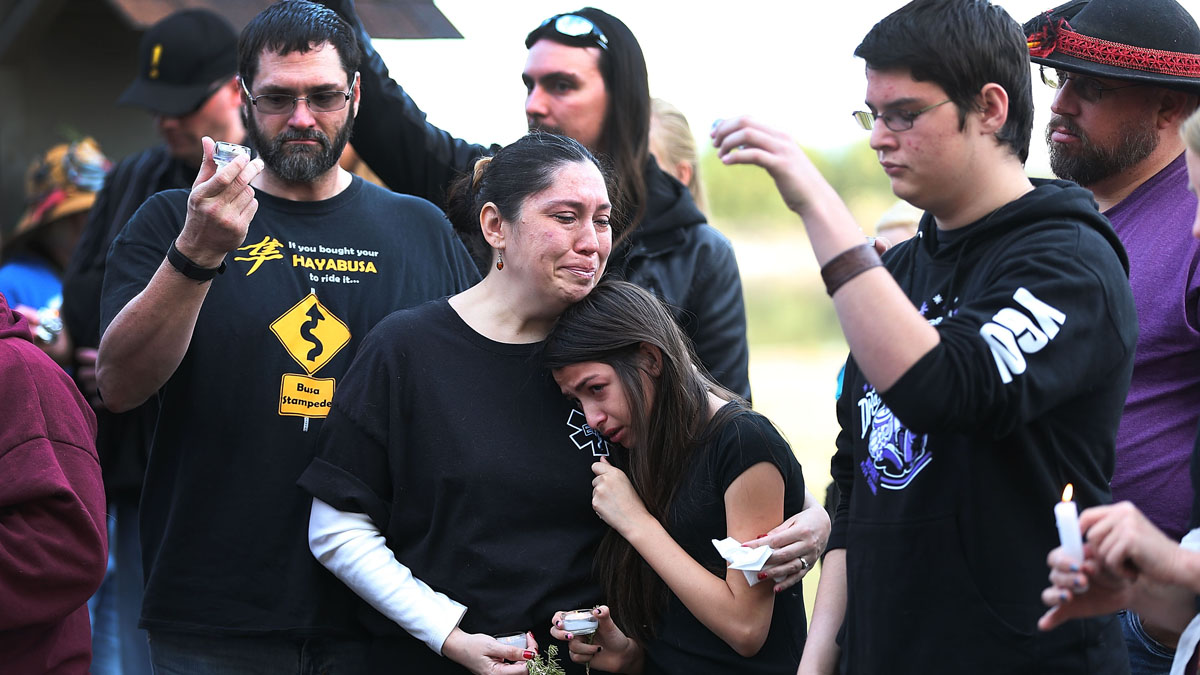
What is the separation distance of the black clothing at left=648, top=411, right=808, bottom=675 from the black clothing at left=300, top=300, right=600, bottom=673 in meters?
0.20

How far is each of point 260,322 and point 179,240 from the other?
0.33m

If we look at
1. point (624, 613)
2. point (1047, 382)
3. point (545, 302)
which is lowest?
point (624, 613)

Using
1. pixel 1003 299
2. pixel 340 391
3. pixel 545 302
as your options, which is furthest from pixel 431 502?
pixel 1003 299

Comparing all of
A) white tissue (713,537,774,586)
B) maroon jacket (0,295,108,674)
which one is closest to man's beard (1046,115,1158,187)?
white tissue (713,537,774,586)

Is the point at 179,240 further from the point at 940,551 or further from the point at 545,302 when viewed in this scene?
the point at 940,551

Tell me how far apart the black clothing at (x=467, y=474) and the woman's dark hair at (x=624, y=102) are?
111cm

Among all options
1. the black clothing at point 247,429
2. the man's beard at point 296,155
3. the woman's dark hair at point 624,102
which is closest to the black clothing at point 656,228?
the woman's dark hair at point 624,102

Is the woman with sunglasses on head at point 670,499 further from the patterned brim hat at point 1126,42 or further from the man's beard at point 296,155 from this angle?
the patterned brim hat at point 1126,42

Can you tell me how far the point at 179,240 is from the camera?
2.89m

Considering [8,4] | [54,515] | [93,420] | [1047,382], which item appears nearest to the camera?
[1047,382]

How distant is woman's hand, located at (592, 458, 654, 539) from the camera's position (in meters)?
2.86

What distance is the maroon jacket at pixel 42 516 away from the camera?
2.53 m

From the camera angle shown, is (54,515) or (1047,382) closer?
(1047,382)

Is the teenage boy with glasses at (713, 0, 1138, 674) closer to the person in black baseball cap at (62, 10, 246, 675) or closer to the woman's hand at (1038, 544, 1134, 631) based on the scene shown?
the woman's hand at (1038, 544, 1134, 631)
